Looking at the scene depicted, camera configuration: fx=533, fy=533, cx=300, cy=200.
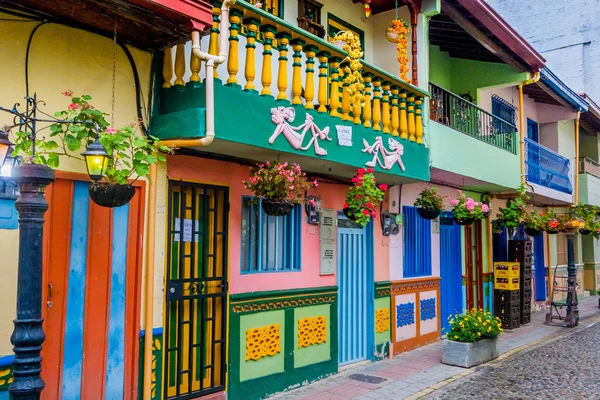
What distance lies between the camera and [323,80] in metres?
6.70

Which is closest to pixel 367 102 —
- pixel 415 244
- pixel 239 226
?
pixel 239 226

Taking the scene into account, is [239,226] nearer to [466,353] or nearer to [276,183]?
[276,183]

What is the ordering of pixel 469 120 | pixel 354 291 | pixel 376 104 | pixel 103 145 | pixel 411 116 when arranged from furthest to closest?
pixel 469 120 < pixel 354 291 < pixel 411 116 < pixel 376 104 < pixel 103 145

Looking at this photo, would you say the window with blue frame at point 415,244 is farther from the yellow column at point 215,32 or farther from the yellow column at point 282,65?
the yellow column at point 215,32

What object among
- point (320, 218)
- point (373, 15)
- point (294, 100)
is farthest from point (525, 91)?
point (294, 100)

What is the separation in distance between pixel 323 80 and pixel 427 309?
6.02 metres

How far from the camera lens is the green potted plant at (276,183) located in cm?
639

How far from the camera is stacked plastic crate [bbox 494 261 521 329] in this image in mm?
12688

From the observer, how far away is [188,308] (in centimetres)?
630

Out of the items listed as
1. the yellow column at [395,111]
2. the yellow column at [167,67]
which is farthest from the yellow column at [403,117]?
the yellow column at [167,67]

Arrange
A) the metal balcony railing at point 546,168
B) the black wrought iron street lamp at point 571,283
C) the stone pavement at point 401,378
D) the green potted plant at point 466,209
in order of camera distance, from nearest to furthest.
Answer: the stone pavement at point 401,378 < the green potted plant at point 466,209 < the black wrought iron street lamp at point 571,283 < the metal balcony railing at point 546,168

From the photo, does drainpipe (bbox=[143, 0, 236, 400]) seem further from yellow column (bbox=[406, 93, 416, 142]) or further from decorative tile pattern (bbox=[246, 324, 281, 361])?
yellow column (bbox=[406, 93, 416, 142])

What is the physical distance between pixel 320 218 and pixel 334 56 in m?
2.56

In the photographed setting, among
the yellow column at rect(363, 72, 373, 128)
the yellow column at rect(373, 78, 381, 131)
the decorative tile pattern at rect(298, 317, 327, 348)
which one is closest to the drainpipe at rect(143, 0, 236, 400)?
the decorative tile pattern at rect(298, 317, 327, 348)
